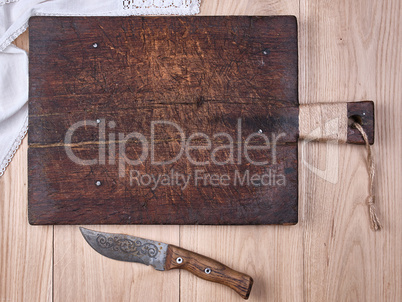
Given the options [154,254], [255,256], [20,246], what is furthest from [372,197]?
[20,246]

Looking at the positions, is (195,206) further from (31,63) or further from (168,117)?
(31,63)

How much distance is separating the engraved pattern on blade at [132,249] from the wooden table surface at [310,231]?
0.09 feet

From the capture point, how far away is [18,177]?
834 mm

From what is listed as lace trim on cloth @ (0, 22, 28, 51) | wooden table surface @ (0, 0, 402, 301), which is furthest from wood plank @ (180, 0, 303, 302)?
lace trim on cloth @ (0, 22, 28, 51)

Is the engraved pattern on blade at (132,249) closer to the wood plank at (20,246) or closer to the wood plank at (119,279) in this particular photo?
the wood plank at (119,279)

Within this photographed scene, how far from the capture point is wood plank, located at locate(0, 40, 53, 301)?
0.82 metres

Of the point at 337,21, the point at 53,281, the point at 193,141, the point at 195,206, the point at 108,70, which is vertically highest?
the point at 337,21

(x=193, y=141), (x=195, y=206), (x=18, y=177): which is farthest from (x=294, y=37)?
(x=18, y=177)

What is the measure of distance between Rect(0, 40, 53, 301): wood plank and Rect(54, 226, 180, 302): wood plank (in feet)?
0.17

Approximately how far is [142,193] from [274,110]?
0.35 meters

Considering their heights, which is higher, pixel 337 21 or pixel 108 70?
pixel 337 21

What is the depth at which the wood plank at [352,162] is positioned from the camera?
32.2 inches

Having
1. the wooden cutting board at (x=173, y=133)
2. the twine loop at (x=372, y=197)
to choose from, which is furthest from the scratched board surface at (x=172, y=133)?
the twine loop at (x=372, y=197)

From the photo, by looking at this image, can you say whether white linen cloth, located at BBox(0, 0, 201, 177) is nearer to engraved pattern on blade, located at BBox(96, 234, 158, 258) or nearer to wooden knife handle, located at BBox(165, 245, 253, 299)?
engraved pattern on blade, located at BBox(96, 234, 158, 258)
